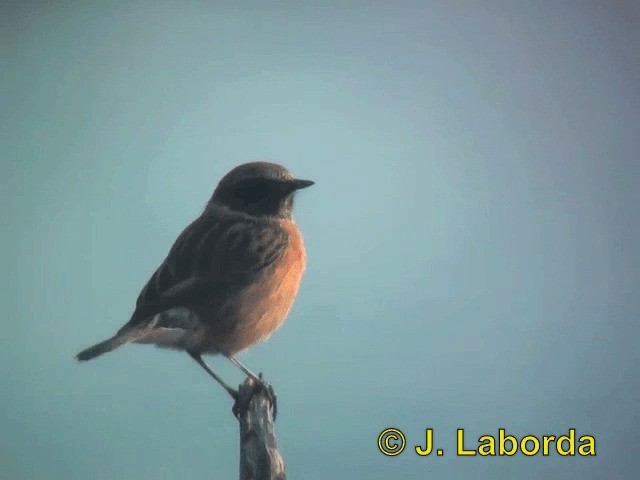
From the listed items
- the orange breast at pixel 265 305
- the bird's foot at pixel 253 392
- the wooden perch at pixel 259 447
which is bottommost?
the wooden perch at pixel 259 447

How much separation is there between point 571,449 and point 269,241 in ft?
3.16

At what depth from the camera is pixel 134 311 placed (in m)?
1.97

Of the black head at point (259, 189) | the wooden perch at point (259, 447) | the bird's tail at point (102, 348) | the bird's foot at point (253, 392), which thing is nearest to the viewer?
the wooden perch at point (259, 447)

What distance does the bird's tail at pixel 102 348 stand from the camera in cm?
175

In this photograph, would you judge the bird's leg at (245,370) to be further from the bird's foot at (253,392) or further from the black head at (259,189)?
the black head at (259,189)

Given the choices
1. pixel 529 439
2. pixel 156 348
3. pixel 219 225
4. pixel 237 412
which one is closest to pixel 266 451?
pixel 237 412

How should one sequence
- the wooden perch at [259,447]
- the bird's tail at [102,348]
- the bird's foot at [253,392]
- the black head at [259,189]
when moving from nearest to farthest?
1. the wooden perch at [259,447]
2. the bird's tail at [102,348]
3. the bird's foot at [253,392]
4. the black head at [259,189]

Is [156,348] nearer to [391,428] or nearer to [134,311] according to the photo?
[134,311]

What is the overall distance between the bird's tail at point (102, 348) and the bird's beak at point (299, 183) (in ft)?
1.77

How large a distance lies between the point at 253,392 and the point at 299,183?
50 cm

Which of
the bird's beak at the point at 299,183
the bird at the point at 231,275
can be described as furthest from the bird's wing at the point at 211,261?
the bird's beak at the point at 299,183

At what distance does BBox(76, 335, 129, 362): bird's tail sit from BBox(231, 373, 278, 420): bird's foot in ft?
1.03

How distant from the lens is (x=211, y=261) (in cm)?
200

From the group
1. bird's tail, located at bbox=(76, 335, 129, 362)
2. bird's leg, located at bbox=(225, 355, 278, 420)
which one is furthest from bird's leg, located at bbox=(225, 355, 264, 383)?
bird's tail, located at bbox=(76, 335, 129, 362)
